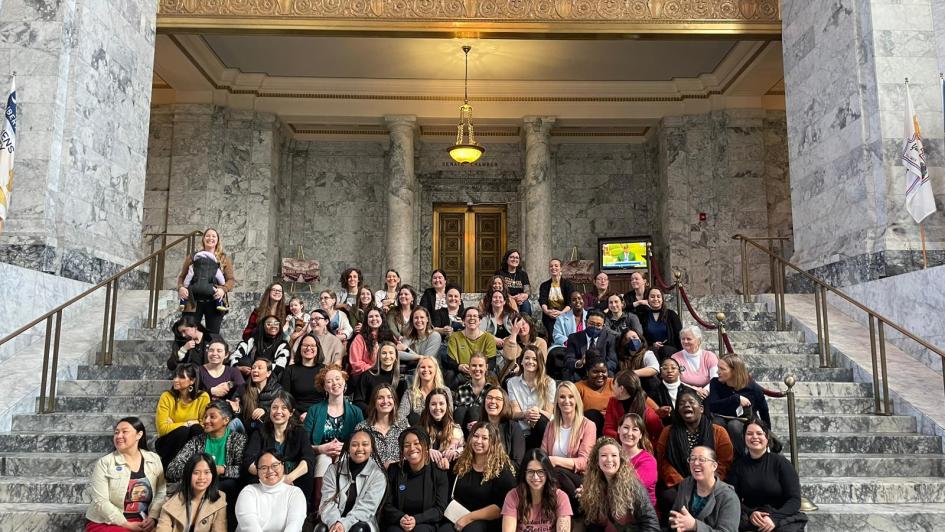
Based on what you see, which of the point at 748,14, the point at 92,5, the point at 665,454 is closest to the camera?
the point at 665,454

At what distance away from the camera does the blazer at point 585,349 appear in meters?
6.74

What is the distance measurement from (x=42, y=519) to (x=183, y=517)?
107 cm

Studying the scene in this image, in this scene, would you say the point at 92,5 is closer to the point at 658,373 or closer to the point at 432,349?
the point at 432,349

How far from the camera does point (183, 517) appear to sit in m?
4.70

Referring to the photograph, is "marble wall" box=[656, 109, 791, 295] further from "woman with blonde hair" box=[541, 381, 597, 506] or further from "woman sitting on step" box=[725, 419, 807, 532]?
"woman sitting on step" box=[725, 419, 807, 532]

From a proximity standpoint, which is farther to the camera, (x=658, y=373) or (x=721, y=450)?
(x=658, y=373)

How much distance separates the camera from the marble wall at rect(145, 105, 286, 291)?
15.4 meters

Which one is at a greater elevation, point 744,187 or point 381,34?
point 381,34

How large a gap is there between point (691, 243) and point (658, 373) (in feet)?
32.8

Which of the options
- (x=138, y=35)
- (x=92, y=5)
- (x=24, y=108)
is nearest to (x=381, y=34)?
(x=138, y=35)

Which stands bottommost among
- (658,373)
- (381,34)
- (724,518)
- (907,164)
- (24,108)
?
(724,518)

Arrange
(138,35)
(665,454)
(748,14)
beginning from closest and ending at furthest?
(665,454)
(138,35)
(748,14)

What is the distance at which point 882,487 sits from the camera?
556 centimetres

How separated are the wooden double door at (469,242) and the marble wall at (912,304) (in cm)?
1006
